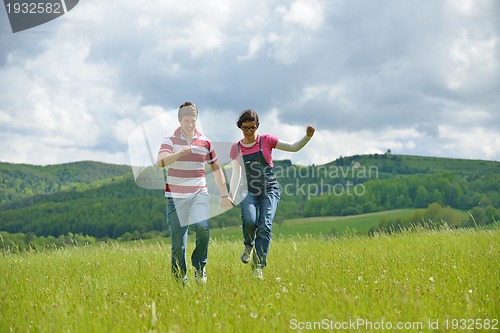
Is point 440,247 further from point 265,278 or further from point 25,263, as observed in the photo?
point 25,263

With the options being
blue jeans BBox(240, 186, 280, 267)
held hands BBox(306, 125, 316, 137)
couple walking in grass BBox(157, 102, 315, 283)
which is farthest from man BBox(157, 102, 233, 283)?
held hands BBox(306, 125, 316, 137)

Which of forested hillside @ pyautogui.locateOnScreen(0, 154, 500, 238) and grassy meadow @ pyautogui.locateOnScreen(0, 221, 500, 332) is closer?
grassy meadow @ pyautogui.locateOnScreen(0, 221, 500, 332)

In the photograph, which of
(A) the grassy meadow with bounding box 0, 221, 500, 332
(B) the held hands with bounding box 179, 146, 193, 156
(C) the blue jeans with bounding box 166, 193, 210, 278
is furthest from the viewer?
(C) the blue jeans with bounding box 166, 193, 210, 278

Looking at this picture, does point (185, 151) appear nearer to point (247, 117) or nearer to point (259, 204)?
point (247, 117)

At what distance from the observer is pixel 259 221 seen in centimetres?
756

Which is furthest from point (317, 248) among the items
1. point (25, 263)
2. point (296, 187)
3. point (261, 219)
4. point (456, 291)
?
point (296, 187)

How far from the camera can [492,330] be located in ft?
14.0

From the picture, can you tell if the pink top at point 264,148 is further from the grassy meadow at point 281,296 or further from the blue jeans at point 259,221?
the grassy meadow at point 281,296

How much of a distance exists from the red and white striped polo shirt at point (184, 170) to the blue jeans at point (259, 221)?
847 mm

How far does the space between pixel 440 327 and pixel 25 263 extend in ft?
30.4

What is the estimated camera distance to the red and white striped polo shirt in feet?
22.8

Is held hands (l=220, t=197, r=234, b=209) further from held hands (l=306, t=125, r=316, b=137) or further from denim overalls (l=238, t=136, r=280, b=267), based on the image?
held hands (l=306, t=125, r=316, b=137)

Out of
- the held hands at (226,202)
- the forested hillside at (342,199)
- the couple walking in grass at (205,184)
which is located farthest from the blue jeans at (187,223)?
the forested hillside at (342,199)

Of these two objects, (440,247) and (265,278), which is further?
(440,247)
